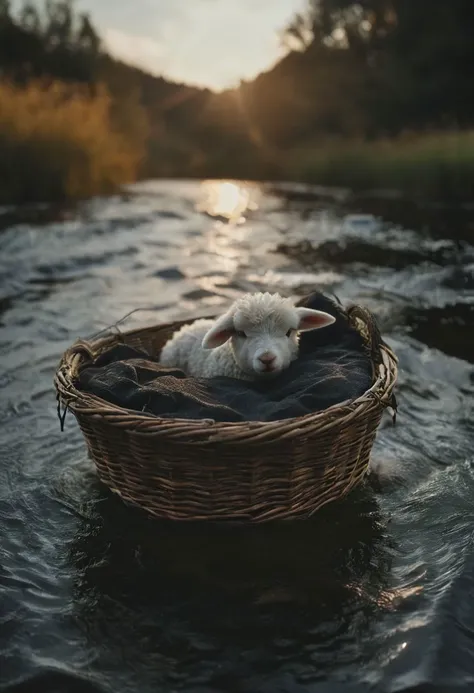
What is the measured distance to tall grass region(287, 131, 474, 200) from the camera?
20047mm

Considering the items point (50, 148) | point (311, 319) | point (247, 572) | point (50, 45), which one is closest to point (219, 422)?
point (247, 572)

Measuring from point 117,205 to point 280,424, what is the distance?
15177 millimetres

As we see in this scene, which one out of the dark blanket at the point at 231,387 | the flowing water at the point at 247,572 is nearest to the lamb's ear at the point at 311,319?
the dark blanket at the point at 231,387

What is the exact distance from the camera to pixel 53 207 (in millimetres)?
15664

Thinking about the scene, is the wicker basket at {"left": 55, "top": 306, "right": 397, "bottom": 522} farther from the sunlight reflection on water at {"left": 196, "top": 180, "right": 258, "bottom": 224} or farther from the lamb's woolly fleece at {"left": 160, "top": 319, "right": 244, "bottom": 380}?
the sunlight reflection on water at {"left": 196, "top": 180, "right": 258, "bottom": 224}

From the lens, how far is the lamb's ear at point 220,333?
4125mm

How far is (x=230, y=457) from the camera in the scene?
306 centimetres

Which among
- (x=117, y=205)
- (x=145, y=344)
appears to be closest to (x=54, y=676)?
(x=145, y=344)

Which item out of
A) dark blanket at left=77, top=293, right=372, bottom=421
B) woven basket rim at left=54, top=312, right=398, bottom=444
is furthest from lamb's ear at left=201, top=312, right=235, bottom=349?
woven basket rim at left=54, top=312, right=398, bottom=444

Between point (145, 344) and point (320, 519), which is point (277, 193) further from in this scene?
point (320, 519)

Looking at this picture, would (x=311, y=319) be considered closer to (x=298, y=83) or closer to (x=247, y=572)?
(x=247, y=572)

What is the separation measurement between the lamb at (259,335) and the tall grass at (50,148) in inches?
500

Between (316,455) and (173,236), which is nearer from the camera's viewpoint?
(316,455)

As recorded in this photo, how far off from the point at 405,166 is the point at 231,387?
24.3 metres
